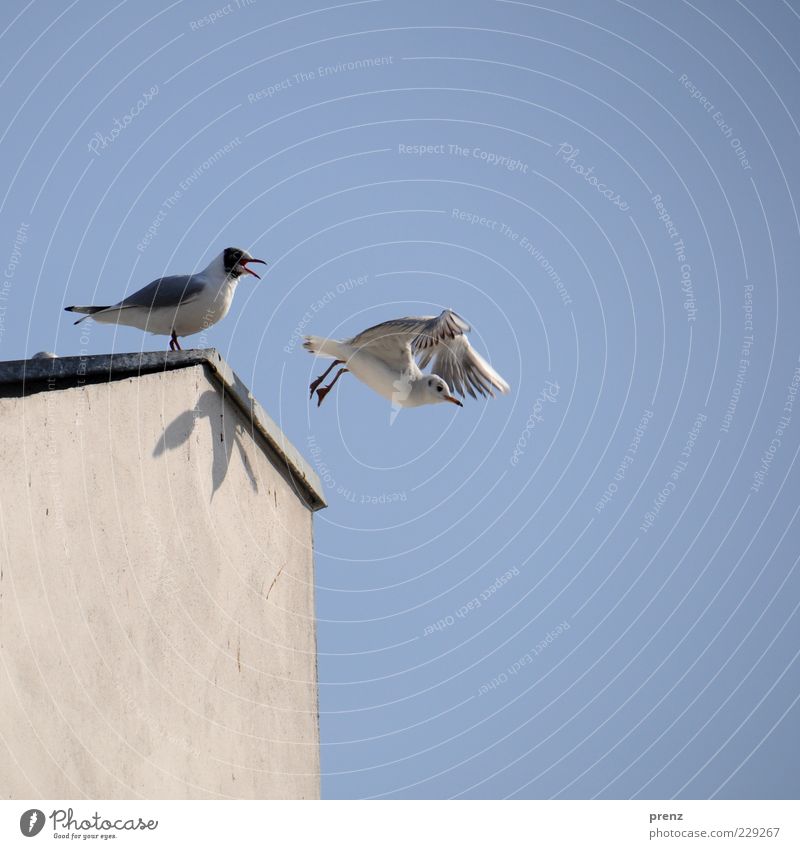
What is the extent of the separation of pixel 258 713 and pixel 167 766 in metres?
1.63

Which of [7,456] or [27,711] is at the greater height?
[7,456]

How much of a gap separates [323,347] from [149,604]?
637 cm

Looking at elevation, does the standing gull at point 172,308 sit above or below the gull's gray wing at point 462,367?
below

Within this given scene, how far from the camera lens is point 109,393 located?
963cm

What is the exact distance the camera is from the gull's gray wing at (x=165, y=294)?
13938mm

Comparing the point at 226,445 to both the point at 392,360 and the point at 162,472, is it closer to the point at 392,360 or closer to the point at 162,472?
the point at 162,472
